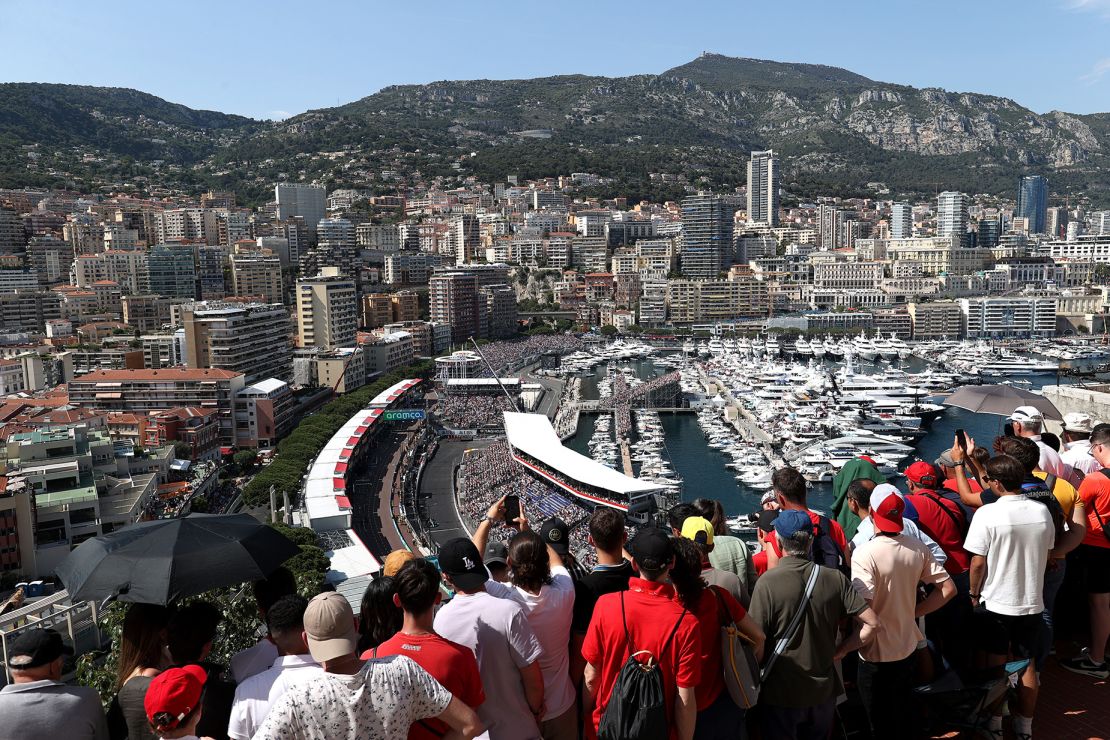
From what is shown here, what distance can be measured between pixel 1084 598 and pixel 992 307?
48.8 meters

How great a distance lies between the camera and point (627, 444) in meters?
22.8

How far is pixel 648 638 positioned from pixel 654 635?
15 millimetres

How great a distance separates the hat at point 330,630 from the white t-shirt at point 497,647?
420 millimetres

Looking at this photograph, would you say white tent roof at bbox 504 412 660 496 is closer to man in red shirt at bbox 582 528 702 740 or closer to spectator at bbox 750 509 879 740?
spectator at bbox 750 509 879 740

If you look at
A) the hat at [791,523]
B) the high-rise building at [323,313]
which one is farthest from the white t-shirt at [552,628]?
the high-rise building at [323,313]

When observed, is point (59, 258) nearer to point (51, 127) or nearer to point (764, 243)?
point (51, 127)

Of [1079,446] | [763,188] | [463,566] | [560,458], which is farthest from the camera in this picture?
[763,188]

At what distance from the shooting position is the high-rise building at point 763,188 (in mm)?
76375

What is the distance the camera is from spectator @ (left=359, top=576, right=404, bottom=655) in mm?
1999

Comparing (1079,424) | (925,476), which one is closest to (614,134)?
(1079,424)

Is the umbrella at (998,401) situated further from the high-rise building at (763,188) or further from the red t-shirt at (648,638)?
the high-rise building at (763,188)

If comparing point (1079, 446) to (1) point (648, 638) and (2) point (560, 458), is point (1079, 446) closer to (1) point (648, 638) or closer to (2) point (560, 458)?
(1) point (648, 638)

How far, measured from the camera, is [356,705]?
1495 millimetres

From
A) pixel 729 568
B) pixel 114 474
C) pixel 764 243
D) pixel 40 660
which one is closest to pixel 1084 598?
pixel 729 568
